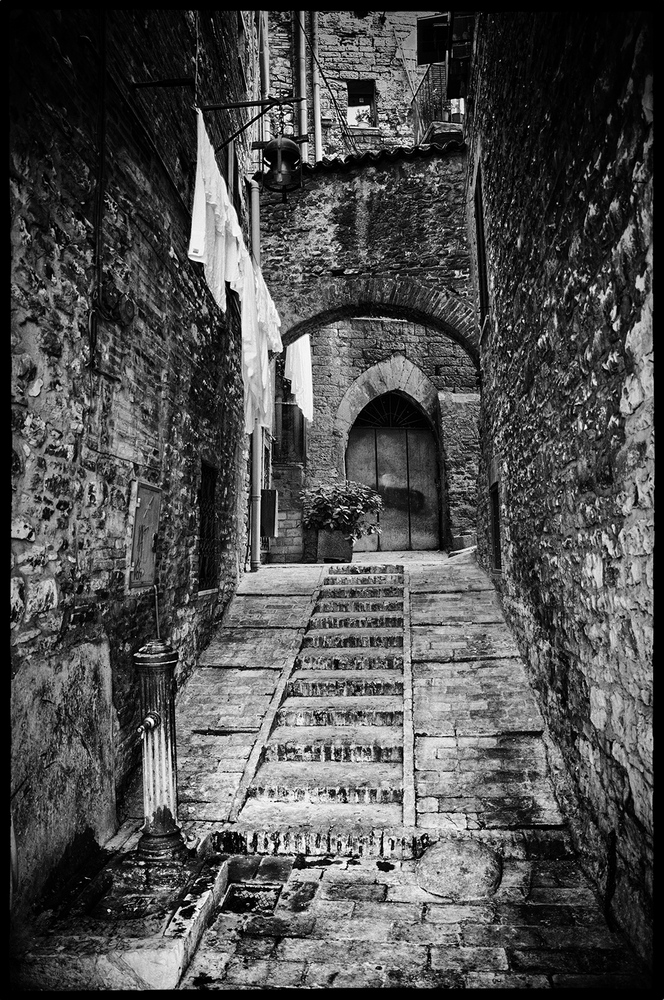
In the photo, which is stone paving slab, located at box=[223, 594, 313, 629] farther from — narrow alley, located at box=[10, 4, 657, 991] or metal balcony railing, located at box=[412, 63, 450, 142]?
metal balcony railing, located at box=[412, 63, 450, 142]

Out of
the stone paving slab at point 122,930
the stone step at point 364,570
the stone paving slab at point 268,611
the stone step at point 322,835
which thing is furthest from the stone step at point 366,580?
the stone paving slab at point 122,930

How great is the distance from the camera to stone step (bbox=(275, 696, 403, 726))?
4.84 metres

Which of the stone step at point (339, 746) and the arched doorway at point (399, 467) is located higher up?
the arched doorway at point (399, 467)

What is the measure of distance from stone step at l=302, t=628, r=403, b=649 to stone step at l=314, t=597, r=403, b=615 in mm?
582

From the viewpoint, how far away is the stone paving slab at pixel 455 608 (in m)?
6.39

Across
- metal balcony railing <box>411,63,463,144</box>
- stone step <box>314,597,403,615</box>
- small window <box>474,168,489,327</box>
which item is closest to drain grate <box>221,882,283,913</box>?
stone step <box>314,597,403,615</box>

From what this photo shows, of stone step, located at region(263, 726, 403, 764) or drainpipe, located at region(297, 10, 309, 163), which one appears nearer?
stone step, located at region(263, 726, 403, 764)

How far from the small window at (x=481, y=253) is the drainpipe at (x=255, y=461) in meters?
2.70

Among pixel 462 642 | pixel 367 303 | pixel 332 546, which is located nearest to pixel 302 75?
pixel 367 303

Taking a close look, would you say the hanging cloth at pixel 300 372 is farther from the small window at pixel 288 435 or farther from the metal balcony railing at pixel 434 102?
the metal balcony railing at pixel 434 102

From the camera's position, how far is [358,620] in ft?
21.3

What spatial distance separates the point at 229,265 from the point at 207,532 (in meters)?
2.40

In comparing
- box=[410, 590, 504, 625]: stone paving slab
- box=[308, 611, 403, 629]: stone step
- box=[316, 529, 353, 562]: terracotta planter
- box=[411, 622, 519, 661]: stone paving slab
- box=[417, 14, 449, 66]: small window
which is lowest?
box=[411, 622, 519, 661]: stone paving slab

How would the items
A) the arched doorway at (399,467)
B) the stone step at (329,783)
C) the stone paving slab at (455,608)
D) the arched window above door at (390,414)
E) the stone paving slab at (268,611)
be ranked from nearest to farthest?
the stone step at (329,783) < the stone paving slab at (455,608) < the stone paving slab at (268,611) < the arched doorway at (399,467) < the arched window above door at (390,414)
